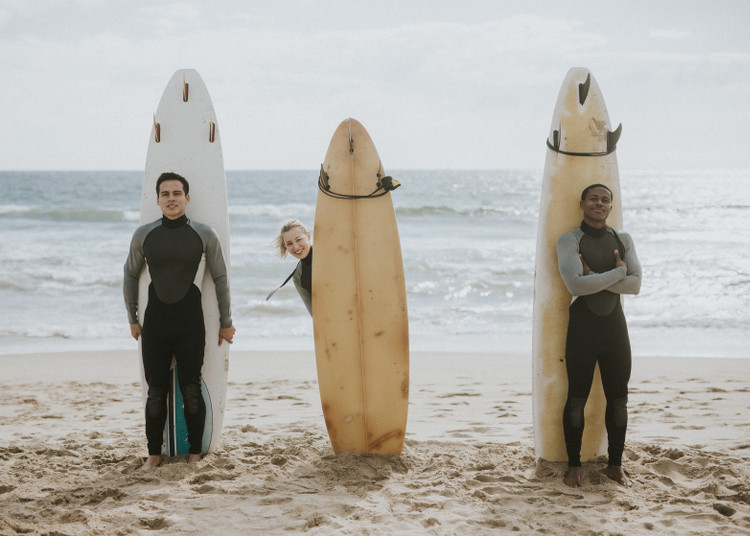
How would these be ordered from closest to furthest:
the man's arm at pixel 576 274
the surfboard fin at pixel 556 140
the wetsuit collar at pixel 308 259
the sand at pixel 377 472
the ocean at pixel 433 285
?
the sand at pixel 377 472, the man's arm at pixel 576 274, the surfboard fin at pixel 556 140, the wetsuit collar at pixel 308 259, the ocean at pixel 433 285

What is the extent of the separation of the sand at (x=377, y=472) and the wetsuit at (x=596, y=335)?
28 centimetres

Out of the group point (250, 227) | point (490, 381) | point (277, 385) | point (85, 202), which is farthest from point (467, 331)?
point (85, 202)

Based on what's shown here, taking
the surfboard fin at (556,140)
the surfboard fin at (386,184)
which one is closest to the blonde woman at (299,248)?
the surfboard fin at (386,184)

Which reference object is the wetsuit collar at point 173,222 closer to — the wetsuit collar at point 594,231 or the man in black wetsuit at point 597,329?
the man in black wetsuit at point 597,329

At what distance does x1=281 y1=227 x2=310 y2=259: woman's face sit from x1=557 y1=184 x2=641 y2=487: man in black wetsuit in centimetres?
131

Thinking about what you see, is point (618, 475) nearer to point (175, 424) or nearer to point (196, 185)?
point (175, 424)

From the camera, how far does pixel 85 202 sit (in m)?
24.8

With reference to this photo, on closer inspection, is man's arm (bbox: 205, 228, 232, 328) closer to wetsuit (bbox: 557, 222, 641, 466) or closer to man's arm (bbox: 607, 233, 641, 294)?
wetsuit (bbox: 557, 222, 641, 466)

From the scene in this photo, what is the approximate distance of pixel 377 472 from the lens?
3566 millimetres

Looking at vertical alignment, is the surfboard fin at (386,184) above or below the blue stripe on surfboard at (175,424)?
above

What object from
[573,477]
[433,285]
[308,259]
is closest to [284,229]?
[308,259]

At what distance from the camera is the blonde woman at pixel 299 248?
3.71 m

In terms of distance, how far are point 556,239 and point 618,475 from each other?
3.84 ft

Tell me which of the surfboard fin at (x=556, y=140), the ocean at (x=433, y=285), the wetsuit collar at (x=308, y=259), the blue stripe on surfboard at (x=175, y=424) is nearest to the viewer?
the surfboard fin at (x=556, y=140)
